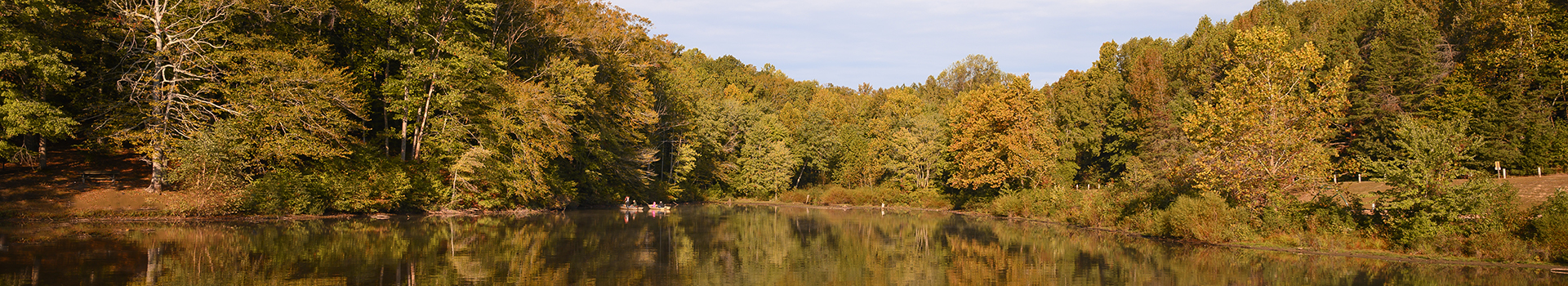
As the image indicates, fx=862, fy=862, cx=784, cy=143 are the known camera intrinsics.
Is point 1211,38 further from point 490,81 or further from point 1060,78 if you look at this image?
point 490,81

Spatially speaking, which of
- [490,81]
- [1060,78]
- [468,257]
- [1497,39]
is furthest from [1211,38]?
[468,257]

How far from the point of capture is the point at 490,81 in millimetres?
42781

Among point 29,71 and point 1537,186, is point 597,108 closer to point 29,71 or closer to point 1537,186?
point 29,71

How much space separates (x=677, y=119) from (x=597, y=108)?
16282 millimetres

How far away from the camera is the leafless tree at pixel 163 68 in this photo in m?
31.8

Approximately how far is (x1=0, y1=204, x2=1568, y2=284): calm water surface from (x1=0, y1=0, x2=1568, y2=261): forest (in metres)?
2.95

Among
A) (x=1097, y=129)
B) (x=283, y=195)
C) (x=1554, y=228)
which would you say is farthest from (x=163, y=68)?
(x=1097, y=129)

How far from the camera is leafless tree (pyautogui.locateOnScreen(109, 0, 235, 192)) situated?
31.8m

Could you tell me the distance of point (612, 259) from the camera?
21891mm

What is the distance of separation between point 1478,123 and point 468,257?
50.8 metres

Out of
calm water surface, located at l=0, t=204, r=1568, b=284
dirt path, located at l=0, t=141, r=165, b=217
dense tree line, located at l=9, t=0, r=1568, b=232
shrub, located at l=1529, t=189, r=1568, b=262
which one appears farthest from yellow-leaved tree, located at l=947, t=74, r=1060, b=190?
dirt path, located at l=0, t=141, r=165, b=217

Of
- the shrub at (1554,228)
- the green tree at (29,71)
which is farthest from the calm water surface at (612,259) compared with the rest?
the green tree at (29,71)

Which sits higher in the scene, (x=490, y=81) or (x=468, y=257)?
(x=490, y=81)

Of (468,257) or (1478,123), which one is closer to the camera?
(468,257)
